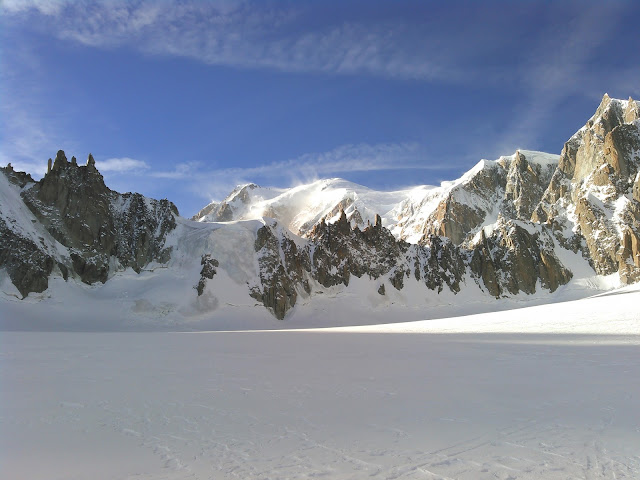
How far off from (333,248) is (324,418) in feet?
250

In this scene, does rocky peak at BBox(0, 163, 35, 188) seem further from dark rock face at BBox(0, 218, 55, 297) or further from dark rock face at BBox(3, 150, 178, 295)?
dark rock face at BBox(0, 218, 55, 297)

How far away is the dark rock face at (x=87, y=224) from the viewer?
56.3m

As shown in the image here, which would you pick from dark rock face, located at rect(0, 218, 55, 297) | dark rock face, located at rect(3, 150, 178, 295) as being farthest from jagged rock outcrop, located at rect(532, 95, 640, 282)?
dark rock face, located at rect(0, 218, 55, 297)

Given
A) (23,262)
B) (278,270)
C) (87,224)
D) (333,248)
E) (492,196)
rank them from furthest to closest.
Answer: (492,196) → (333,248) → (278,270) → (87,224) → (23,262)

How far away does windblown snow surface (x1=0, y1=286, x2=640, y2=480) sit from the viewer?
5.70 meters

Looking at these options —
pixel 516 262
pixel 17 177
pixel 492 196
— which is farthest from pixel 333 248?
pixel 492 196

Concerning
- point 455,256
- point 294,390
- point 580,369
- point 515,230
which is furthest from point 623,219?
point 294,390

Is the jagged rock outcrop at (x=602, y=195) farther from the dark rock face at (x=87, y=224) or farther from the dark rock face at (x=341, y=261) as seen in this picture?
the dark rock face at (x=87, y=224)

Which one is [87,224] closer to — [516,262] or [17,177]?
[17,177]

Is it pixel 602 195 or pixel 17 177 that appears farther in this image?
pixel 602 195

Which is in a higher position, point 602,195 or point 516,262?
point 602,195

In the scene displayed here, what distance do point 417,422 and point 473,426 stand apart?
990mm

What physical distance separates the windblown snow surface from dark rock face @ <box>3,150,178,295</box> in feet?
156

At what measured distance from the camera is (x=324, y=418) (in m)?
7.92
